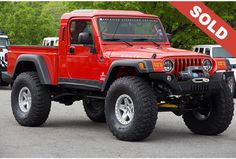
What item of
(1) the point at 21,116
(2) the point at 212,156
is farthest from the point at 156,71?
(1) the point at 21,116

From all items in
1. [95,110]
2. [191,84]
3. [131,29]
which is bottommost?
[95,110]

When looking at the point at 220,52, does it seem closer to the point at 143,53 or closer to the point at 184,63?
the point at 184,63

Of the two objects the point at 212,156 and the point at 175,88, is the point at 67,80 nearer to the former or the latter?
the point at 175,88

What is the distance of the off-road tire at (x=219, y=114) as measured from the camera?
10.1 metres

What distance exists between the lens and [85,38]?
34.1 feet

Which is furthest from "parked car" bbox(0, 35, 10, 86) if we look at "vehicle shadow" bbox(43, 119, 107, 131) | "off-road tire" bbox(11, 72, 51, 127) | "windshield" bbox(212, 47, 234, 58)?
"off-road tire" bbox(11, 72, 51, 127)

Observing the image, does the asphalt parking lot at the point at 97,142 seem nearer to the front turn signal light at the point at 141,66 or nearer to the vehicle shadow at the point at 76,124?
the vehicle shadow at the point at 76,124

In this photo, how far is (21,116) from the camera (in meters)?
11.6

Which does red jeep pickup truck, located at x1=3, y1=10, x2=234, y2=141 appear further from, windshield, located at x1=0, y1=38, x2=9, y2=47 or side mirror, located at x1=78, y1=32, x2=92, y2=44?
windshield, located at x1=0, y1=38, x2=9, y2=47

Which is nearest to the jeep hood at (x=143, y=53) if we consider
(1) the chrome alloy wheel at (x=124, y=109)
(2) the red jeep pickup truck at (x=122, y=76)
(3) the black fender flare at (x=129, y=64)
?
(2) the red jeep pickup truck at (x=122, y=76)

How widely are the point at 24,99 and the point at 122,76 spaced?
252 centimetres

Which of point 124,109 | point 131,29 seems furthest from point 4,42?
point 124,109

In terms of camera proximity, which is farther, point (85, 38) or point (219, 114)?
point (85, 38)

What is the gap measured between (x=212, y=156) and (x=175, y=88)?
4.91ft
